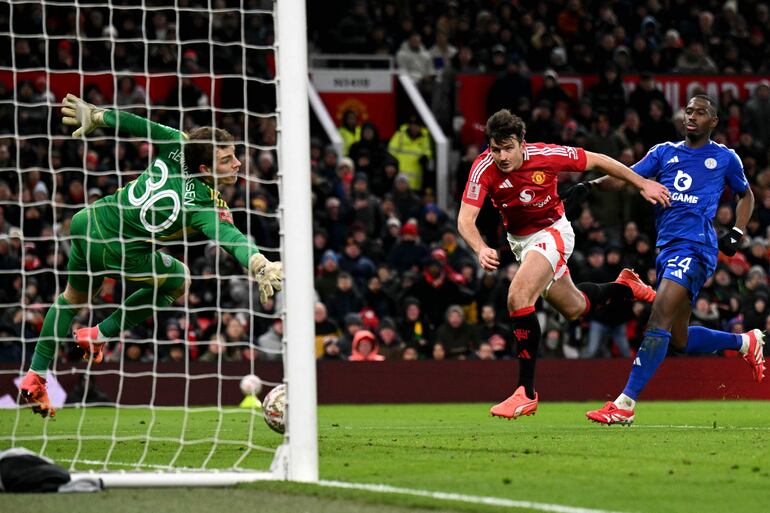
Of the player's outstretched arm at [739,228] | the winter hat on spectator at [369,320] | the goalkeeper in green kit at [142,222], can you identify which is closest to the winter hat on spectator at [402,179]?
the winter hat on spectator at [369,320]

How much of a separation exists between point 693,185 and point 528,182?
132cm

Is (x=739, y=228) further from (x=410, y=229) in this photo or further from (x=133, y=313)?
(x=410, y=229)

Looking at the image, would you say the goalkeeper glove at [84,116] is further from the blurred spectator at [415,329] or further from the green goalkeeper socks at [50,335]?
the blurred spectator at [415,329]

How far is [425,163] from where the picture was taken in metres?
22.3

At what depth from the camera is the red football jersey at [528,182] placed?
34.1ft

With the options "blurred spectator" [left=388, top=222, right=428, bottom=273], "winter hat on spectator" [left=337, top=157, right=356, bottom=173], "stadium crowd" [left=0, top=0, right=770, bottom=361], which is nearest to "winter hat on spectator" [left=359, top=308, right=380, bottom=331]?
"stadium crowd" [left=0, top=0, right=770, bottom=361]

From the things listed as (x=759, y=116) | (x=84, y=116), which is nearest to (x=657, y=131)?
(x=759, y=116)

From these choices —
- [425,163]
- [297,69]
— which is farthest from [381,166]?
[297,69]

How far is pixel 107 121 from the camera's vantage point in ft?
30.8

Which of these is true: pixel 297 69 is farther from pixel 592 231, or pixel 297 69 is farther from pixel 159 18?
pixel 159 18

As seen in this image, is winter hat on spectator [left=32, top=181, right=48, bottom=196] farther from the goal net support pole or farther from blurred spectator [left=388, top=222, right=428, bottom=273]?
the goal net support pole

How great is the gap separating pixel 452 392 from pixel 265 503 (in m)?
11.3

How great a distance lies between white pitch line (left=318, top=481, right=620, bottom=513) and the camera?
5.94 metres

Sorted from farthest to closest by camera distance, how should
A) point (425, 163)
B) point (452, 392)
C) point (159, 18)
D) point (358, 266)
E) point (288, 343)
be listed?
1. point (425, 163)
2. point (159, 18)
3. point (358, 266)
4. point (452, 392)
5. point (288, 343)
